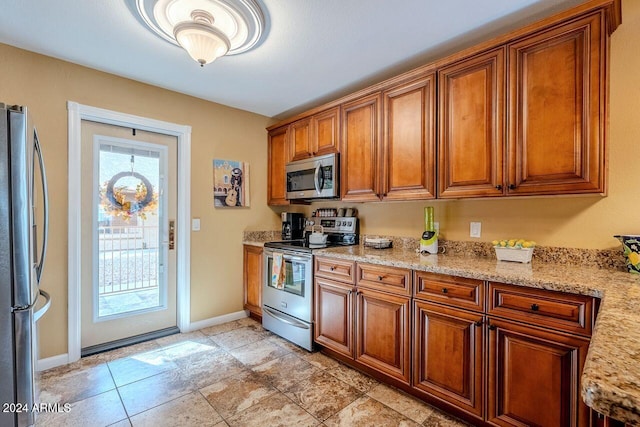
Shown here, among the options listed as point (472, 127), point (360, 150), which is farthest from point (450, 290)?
point (360, 150)

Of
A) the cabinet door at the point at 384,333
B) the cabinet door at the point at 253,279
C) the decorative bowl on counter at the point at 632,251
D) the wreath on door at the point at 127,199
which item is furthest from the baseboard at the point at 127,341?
the decorative bowl on counter at the point at 632,251

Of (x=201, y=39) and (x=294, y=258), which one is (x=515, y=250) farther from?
(x=201, y=39)

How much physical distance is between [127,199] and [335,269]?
1981mm

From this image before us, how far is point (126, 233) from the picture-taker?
9.02 ft

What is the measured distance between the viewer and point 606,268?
1.74m

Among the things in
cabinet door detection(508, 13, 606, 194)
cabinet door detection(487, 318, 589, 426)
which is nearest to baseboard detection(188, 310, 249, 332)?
cabinet door detection(487, 318, 589, 426)

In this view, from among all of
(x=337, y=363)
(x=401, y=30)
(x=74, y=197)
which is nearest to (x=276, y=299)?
(x=337, y=363)

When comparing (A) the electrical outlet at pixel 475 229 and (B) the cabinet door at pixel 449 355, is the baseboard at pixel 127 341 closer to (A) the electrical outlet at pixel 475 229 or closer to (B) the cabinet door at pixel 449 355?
(B) the cabinet door at pixel 449 355

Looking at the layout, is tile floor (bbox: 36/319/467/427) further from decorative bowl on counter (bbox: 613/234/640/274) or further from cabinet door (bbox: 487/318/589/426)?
decorative bowl on counter (bbox: 613/234/640/274)

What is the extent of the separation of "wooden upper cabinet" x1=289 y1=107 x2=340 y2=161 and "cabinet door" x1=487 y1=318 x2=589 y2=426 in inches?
78.4

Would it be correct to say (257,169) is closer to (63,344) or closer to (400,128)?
(400,128)

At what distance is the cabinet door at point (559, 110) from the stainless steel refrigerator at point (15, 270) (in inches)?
97.3

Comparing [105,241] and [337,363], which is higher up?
[105,241]

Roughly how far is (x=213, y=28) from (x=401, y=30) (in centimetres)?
117
